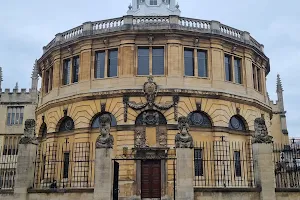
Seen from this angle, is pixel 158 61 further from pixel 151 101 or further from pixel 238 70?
pixel 238 70

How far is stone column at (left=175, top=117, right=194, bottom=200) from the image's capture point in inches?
608

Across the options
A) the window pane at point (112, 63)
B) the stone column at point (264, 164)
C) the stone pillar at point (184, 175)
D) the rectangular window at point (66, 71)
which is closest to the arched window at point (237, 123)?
the window pane at point (112, 63)

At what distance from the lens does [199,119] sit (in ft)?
89.7

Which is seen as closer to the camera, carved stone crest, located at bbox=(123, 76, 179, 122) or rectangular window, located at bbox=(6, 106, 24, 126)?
carved stone crest, located at bbox=(123, 76, 179, 122)

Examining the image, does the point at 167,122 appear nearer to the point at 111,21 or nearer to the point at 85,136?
the point at 85,136

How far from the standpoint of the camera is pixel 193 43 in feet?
93.7

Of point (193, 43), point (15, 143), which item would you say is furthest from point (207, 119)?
point (15, 143)

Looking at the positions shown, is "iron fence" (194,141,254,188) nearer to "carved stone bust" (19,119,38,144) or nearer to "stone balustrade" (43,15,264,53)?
"stone balustrade" (43,15,264,53)

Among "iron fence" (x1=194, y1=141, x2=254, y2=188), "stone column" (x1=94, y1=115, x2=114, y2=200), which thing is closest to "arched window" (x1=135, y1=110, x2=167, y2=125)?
"iron fence" (x1=194, y1=141, x2=254, y2=188)

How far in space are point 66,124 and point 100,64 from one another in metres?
5.50

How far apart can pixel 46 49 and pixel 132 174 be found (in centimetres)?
1561

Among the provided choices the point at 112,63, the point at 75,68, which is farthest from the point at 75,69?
the point at 112,63

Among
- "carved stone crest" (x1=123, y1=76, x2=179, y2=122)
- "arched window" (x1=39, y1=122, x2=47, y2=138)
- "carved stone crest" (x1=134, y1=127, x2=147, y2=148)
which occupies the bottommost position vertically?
"carved stone crest" (x1=134, y1=127, x2=147, y2=148)

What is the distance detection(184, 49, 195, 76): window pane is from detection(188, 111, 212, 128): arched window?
126 inches
